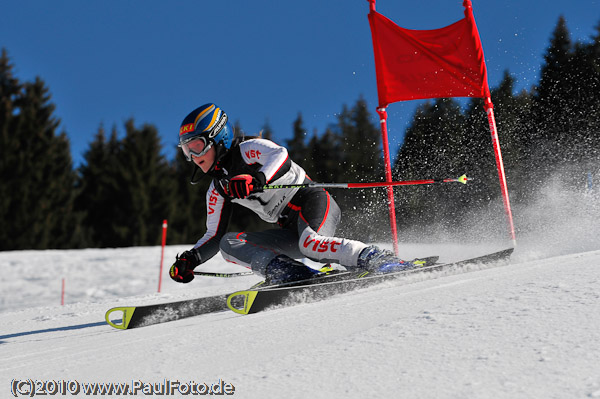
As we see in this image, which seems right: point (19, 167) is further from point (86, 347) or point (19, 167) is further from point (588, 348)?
point (588, 348)

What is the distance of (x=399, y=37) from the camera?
6656 millimetres

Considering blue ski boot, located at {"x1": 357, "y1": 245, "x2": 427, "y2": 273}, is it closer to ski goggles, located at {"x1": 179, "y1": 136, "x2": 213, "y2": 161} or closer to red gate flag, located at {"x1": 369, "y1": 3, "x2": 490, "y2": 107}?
ski goggles, located at {"x1": 179, "y1": 136, "x2": 213, "y2": 161}

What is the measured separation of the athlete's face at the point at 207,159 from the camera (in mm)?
3883

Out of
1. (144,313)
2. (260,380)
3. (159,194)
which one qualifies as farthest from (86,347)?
(159,194)

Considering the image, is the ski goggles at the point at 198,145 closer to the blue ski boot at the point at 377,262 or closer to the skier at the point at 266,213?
the skier at the point at 266,213

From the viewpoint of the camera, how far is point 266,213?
4.12 m

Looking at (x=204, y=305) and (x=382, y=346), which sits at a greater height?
(x=204, y=305)

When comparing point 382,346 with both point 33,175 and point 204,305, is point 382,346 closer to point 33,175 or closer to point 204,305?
point 204,305

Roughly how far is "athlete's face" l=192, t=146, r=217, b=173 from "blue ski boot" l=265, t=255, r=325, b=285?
0.87 metres

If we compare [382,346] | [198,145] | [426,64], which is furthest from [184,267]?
[426,64]

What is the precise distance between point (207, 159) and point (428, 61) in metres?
3.70

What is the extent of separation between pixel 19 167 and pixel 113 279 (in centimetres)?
1834

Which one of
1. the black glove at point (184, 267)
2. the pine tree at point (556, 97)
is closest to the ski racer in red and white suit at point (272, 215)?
the black glove at point (184, 267)

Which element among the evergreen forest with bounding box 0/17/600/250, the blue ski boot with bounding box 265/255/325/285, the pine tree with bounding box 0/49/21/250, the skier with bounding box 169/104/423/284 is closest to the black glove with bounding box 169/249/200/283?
the skier with bounding box 169/104/423/284
